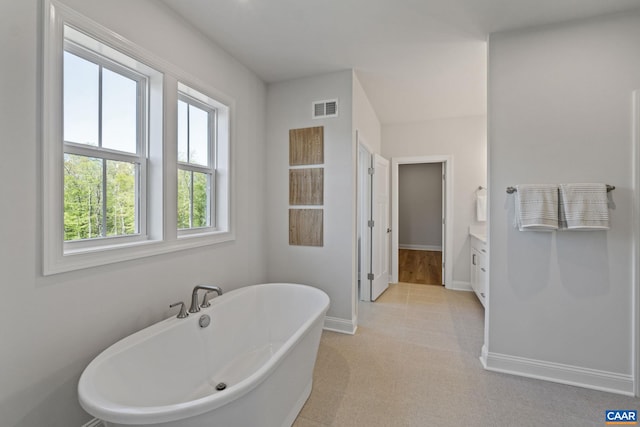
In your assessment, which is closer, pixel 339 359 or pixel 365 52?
pixel 339 359

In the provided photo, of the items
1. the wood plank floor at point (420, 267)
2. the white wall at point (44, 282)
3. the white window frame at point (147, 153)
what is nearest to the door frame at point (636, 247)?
the wood plank floor at point (420, 267)

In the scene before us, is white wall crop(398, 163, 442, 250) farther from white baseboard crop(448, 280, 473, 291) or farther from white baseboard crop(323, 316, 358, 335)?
white baseboard crop(323, 316, 358, 335)

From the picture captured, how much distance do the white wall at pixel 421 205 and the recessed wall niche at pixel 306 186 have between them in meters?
4.90

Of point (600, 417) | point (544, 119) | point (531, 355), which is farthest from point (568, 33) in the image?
point (600, 417)

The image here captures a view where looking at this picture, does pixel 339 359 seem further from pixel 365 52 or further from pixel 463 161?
pixel 463 161

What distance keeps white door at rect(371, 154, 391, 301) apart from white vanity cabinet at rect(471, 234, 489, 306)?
120 cm

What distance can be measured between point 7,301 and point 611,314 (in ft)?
11.4

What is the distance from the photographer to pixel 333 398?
5.83 ft

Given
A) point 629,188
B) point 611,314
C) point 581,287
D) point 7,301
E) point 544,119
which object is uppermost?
point 544,119

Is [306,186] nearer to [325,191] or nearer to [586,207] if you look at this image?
[325,191]

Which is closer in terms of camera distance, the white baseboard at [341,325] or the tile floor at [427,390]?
the tile floor at [427,390]

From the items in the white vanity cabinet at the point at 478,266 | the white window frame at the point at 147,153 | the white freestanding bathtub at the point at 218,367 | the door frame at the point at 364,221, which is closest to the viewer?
the white freestanding bathtub at the point at 218,367

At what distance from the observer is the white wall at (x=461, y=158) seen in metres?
4.01
